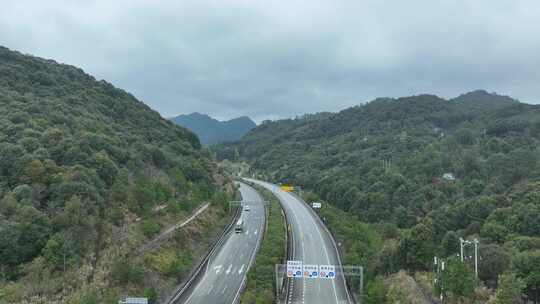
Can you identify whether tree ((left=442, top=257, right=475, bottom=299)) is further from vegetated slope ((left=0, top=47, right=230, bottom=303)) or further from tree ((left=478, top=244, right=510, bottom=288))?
vegetated slope ((left=0, top=47, right=230, bottom=303))

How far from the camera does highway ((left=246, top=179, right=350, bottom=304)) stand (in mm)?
53812

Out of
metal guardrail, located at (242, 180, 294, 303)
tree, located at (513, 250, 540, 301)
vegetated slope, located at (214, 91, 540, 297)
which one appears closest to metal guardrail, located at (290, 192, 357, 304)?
vegetated slope, located at (214, 91, 540, 297)

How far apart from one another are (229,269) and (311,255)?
1628 cm

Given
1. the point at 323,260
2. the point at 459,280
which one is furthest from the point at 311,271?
the point at 323,260

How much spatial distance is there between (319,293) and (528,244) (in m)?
29.6

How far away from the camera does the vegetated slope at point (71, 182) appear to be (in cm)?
4603

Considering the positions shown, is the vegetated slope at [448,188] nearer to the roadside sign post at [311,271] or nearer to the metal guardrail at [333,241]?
the metal guardrail at [333,241]

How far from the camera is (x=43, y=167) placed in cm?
5644

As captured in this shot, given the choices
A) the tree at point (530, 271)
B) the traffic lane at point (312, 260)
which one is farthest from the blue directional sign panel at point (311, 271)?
the tree at point (530, 271)

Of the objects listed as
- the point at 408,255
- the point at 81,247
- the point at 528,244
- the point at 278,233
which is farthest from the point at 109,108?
the point at 528,244

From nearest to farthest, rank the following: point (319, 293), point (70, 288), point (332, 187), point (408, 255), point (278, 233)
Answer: point (70, 288) → point (319, 293) → point (408, 255) → point (278, 233) → point (332, 187)

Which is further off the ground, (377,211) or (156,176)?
(156,176)

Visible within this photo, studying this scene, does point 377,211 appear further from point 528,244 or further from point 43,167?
point 43,167

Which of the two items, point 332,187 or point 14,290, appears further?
point 332,187
